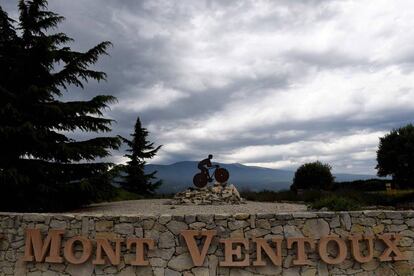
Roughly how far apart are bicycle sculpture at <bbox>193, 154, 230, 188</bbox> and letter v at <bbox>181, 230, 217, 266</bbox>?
379 inches

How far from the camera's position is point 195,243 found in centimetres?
907

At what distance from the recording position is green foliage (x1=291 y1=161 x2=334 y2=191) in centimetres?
2684

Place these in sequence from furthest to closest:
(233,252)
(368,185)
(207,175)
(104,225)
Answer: (368,185)
(207,175)
(104,225)
(233,252)

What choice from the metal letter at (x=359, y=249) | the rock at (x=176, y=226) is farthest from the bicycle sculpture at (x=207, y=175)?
the metal letter at (x=359, y=249)

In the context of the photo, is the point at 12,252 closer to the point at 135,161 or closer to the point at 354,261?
the point at 354,261

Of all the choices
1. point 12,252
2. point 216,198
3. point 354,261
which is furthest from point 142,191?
point 354,261

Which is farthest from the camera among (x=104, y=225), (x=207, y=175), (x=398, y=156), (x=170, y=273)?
(x=398, y=156)

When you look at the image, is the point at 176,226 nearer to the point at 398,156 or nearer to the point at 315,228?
Result: the point at 315,228

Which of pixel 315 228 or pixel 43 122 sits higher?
pixel 43 122

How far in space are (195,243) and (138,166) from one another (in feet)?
76.9

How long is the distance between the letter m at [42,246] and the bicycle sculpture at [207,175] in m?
9.91

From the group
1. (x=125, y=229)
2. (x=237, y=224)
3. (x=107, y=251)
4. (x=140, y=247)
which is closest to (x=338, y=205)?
(x=237, y=224)

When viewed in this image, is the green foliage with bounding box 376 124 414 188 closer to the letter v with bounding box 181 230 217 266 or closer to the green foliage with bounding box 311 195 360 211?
the green foliage with bounding box 311 195 360 211

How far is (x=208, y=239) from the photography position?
356 inches
